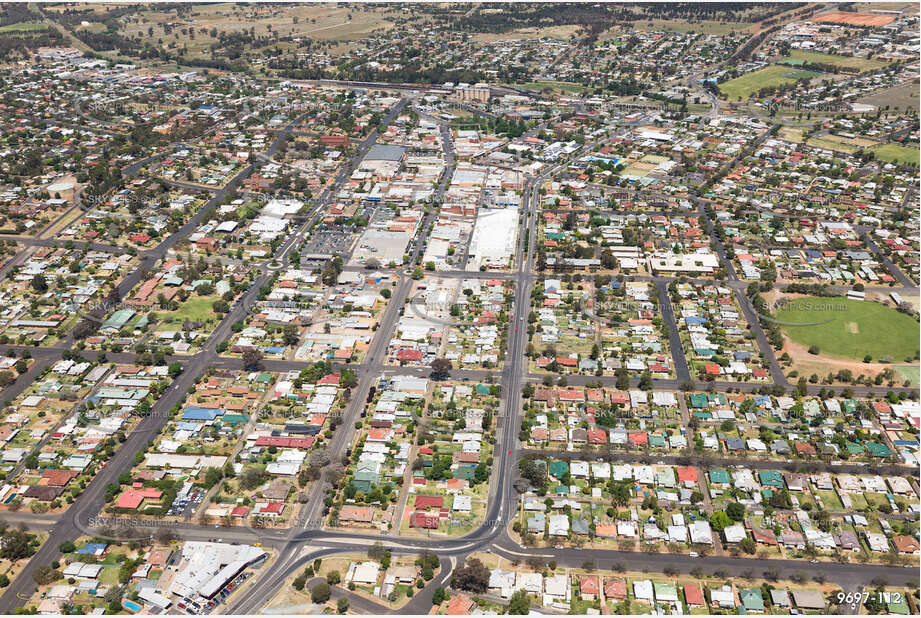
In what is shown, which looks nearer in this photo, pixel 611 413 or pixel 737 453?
pixel 737 453

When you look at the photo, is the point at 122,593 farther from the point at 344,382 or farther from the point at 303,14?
the point at 303,14

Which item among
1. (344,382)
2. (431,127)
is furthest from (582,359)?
(431,127)


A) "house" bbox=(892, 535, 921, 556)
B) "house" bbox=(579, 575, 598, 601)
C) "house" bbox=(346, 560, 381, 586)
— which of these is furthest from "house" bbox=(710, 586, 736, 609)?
"house" bbox=(346, 560, 381, 586)

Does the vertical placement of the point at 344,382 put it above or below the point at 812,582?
above

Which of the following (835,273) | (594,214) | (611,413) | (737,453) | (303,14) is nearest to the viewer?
(737,453)

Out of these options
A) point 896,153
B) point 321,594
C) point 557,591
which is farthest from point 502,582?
point 896,153

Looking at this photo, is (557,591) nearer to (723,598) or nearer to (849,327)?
(723,598)

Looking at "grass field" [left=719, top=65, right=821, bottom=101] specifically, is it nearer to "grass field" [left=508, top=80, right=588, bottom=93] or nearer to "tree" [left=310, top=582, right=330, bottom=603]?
"grass field" [left=508, top=80, right=588, bottom=93]
